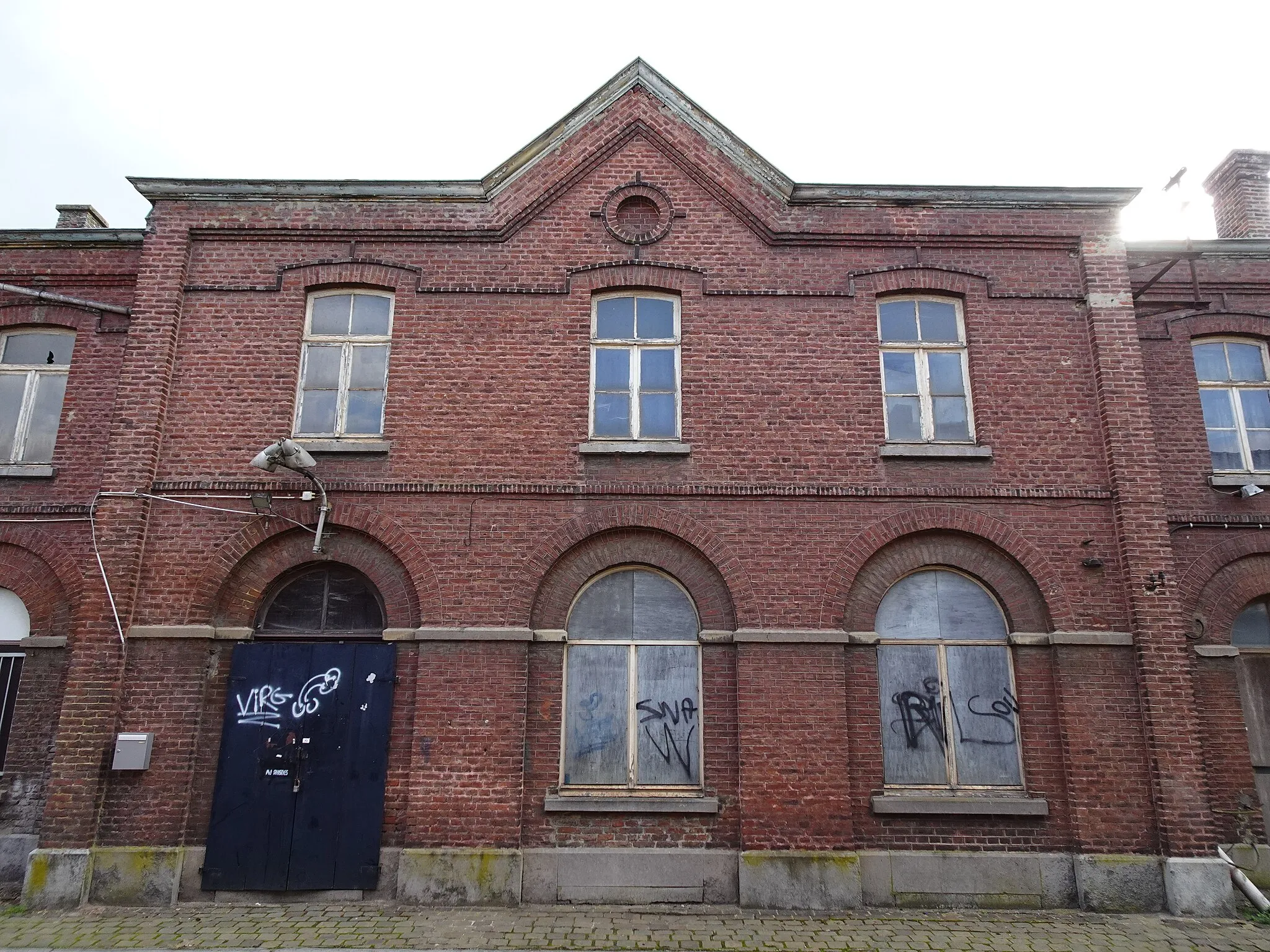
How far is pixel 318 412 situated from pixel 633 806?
18.4 feet

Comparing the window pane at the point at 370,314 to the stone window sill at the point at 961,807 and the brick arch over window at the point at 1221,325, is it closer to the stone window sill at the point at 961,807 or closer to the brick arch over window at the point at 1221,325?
the stone window sill at the point at 961,807

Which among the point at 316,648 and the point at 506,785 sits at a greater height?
the point at 316,648

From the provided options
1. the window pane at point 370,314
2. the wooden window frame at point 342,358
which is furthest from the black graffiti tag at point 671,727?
the window pane at point 370,314

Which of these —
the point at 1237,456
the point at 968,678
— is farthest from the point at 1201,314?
the point at 968,678

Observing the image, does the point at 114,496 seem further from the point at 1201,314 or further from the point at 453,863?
the point at 1201,314

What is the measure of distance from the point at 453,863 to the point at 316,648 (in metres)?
2.65

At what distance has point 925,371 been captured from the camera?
32.9 ft

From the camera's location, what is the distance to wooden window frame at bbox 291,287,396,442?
9742 mm

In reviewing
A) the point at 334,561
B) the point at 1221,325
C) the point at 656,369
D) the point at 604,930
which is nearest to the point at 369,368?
the point at 334,561

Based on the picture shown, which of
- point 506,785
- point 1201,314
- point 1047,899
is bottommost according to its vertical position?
point 1047,899

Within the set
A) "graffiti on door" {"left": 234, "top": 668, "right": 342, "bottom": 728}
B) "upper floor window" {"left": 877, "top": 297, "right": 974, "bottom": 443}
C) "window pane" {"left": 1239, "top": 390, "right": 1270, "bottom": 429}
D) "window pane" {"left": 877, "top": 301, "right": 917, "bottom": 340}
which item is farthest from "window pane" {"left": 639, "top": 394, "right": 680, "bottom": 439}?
"window pane" {"left": 1239, "top": 390, "right": 1270, "bottom": 429}

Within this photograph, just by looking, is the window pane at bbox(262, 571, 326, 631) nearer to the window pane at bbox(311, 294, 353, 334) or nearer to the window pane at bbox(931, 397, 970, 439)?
the window pane at bbox(311, 294, 353, 334)

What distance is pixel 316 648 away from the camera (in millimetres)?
9117

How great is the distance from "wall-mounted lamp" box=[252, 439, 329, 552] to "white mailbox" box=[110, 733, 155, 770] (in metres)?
2.52
